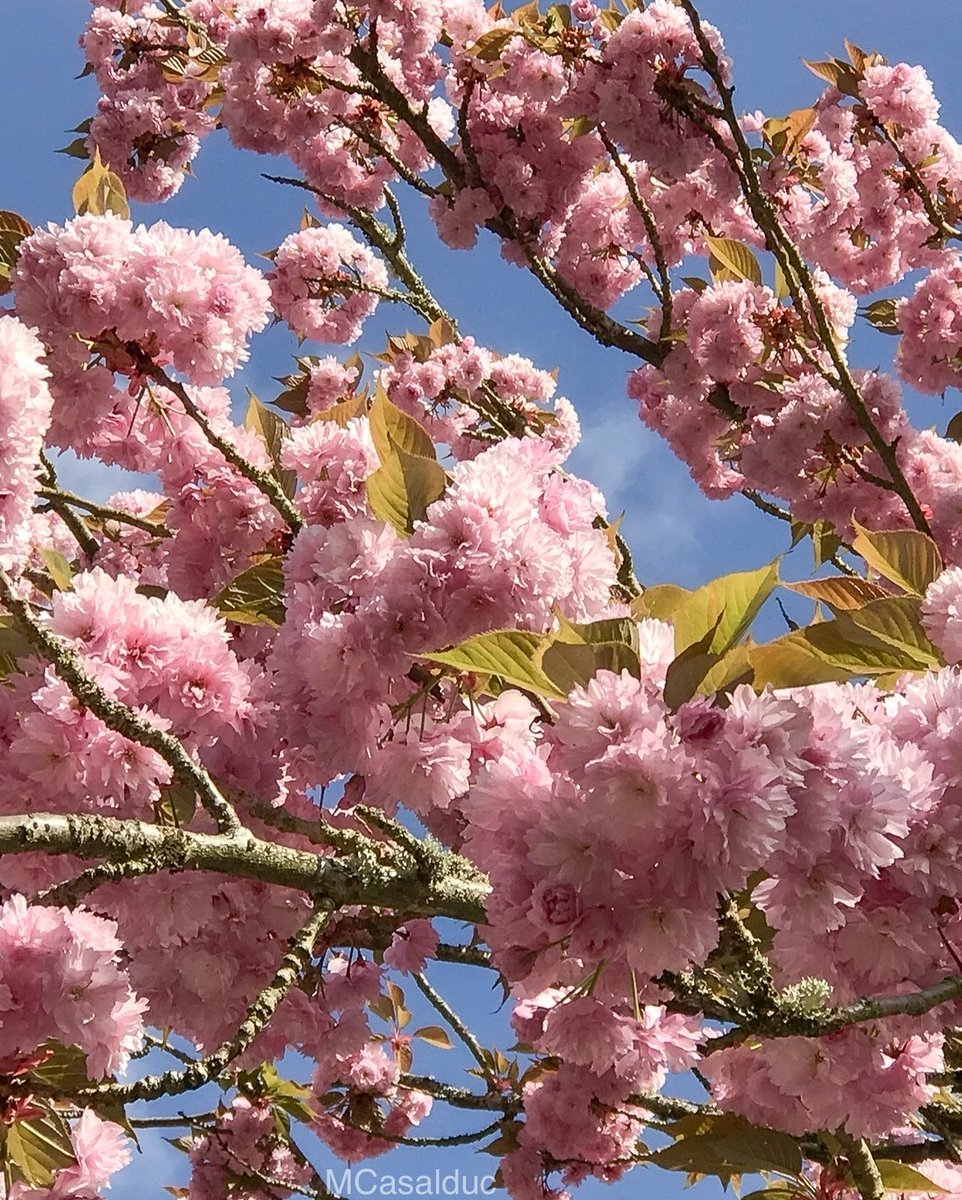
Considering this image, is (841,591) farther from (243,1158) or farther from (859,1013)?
(243,1158)

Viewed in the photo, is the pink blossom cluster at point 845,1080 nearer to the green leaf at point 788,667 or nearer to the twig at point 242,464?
the green leaf at point 788,667

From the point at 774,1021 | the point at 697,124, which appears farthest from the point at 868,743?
the point at 697,124

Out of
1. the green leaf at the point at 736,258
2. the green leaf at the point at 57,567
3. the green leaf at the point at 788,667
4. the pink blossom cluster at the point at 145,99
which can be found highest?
the pink blossom cluster at the point at 145,99

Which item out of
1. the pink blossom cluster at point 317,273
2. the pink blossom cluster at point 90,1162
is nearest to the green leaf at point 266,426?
the pink blossom cluster at point 90,1162

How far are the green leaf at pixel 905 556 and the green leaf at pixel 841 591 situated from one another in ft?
0.25

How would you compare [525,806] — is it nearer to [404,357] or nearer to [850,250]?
[404,357]

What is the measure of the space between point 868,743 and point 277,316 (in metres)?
4.94

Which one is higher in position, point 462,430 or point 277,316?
point 277,316

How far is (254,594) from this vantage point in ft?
6.41

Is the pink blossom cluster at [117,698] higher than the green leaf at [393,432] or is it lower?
lower

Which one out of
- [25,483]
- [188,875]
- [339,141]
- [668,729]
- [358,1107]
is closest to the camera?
[668,729]

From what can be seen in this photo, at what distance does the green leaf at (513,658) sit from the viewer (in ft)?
4.08

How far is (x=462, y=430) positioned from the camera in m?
4.74

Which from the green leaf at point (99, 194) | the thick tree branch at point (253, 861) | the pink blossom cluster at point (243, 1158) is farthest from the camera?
the pink blossom cluster at point (243, 1158)
